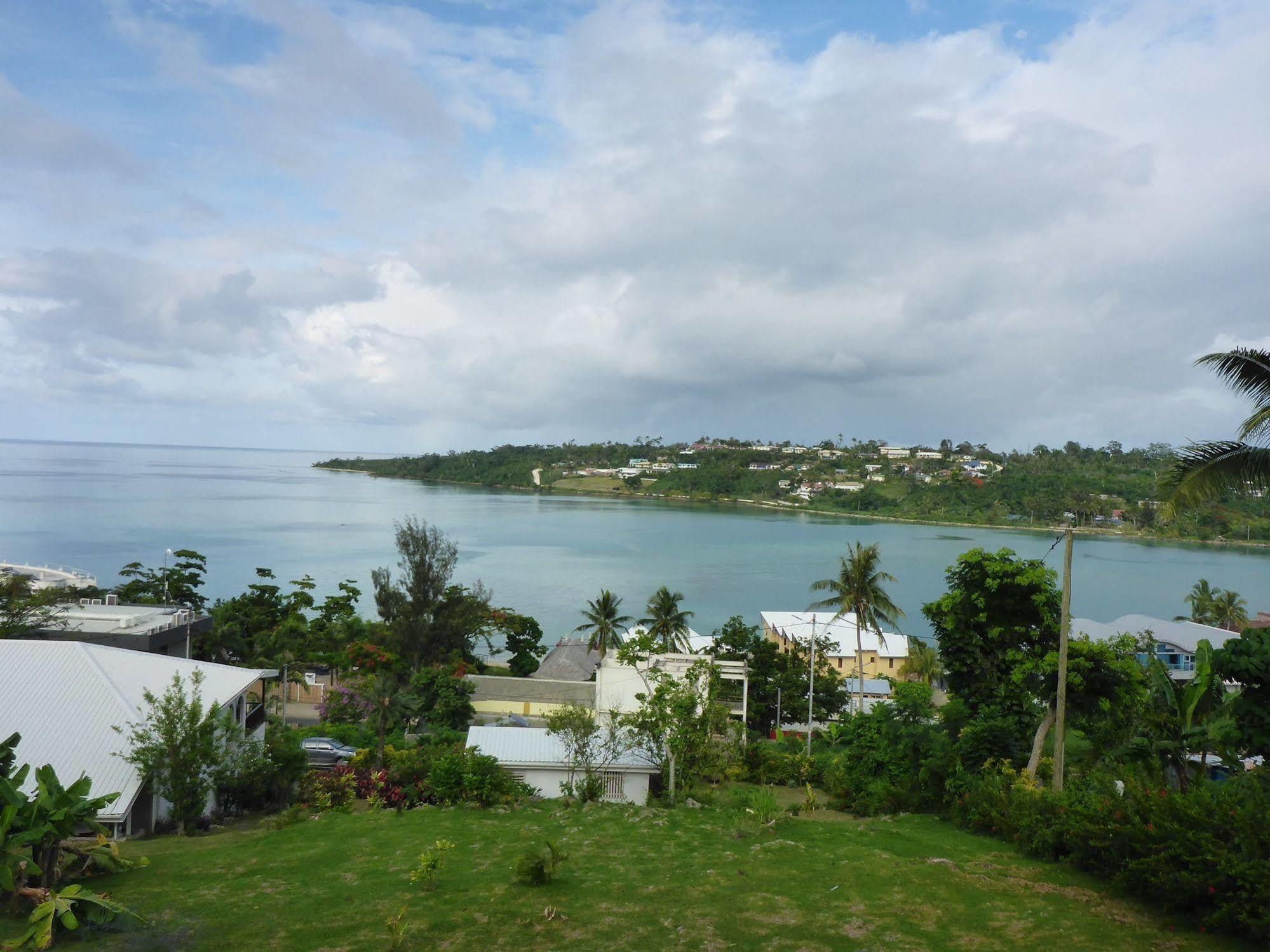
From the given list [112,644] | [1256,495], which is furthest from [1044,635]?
[112,644]

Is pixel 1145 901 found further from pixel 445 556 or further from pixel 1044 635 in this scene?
pixel 445 556

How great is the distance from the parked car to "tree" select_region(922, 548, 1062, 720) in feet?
45.6

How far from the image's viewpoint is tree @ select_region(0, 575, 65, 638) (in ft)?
69.9

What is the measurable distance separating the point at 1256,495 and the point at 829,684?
20700 mm

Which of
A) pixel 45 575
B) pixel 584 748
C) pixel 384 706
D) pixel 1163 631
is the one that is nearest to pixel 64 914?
pixel 584 748

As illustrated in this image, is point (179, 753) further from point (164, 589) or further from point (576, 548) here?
point (576, 548)

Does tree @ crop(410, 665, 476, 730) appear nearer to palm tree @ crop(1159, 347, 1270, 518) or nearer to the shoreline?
palm tree @ crop(1159, 347, 1270, 518)

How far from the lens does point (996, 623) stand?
1354 cm

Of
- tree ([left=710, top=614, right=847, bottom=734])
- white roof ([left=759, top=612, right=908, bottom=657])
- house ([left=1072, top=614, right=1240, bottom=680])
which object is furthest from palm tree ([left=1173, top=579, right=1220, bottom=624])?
tree ([left=710, top=614, right=847, bottom=734])

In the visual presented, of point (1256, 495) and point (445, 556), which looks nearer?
point (1256, 495)

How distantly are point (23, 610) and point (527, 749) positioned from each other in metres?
16.1

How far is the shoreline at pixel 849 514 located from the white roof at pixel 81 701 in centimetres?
5964

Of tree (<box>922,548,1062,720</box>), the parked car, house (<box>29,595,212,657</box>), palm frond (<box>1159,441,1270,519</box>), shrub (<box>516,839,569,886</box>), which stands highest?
palm frond (<box>1159,441,1270,519</box>)

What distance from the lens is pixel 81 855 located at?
8.64 meters
